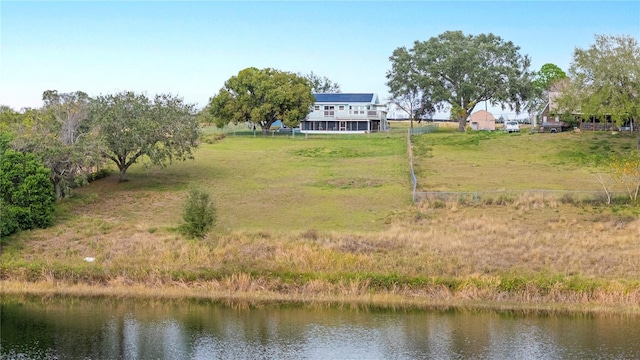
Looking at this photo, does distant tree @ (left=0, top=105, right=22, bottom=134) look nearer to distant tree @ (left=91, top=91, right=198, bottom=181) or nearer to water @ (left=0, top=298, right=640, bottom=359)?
distant tree @ (left=91, top=91, right=198, bottom=181)

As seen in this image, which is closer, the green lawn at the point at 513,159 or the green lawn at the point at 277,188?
the green lawn at the point at 277,188

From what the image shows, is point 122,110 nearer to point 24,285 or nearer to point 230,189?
point 230,189

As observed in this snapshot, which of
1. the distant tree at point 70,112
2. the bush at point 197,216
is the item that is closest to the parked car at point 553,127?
the distant tree at point 70,112

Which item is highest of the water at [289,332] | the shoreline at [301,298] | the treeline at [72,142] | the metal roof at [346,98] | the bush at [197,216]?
the metal roof at [346,98]

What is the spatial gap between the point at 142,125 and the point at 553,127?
56.7m

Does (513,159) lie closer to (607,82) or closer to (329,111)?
(607,82)

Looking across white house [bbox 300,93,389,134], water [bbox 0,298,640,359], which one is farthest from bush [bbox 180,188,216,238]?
white house [bbox 300,93,389,134]

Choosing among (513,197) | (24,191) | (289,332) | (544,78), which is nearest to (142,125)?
(24,191)

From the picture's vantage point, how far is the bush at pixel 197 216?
43250 mm

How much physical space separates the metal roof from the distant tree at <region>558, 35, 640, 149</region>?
4651 cm

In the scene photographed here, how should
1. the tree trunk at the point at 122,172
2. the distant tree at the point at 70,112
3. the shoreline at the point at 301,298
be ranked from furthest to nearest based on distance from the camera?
1. the tree trunk at the point at 122,172
2. the distant tree at the point at 70,112
3. the shoreline at the point at 301,298

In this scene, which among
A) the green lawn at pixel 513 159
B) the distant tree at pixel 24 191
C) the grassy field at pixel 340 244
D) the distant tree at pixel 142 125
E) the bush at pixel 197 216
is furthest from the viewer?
the green lawn at pixel 513 159

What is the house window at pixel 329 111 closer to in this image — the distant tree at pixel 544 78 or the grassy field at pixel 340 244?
the distant tree at pixel 544 78

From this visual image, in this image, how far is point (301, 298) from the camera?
35562mm
